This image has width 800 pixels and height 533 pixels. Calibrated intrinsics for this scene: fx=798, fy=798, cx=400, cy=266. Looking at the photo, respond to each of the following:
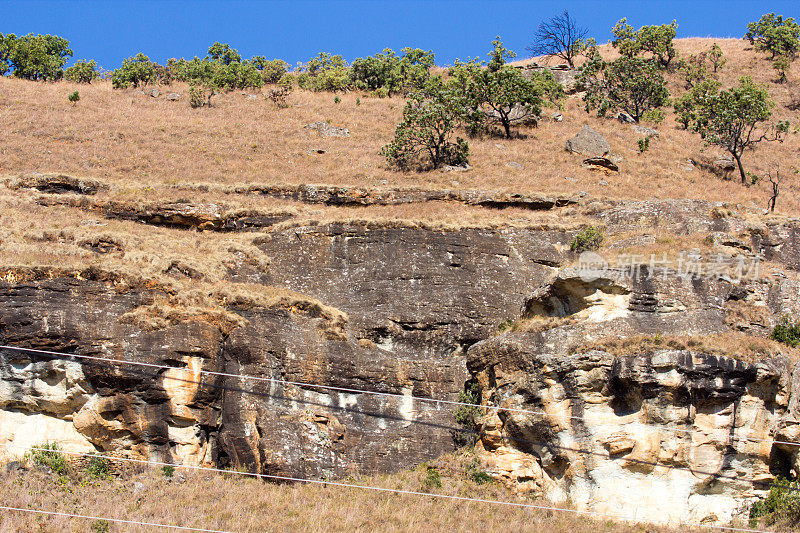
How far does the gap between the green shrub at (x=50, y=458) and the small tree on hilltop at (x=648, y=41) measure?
59.4 meters

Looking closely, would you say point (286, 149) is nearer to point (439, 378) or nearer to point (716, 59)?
point (439, 378)

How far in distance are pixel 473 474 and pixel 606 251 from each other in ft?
40.4

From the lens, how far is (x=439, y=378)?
27.6 meters

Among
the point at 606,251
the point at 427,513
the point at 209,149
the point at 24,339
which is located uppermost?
the point at 209,149

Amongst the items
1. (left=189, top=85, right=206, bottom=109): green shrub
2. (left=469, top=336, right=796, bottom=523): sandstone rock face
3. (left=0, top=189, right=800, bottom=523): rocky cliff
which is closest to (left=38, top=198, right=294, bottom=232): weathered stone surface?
(left=0, top=189, right=800, bottom=523): rocky cliff

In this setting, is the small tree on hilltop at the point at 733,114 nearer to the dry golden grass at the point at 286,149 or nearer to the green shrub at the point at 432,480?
the dry golden grass at the point at 286,149

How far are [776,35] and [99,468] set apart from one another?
258 ft

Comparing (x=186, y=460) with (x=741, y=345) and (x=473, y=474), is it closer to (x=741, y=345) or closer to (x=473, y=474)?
(x=473, y=474)

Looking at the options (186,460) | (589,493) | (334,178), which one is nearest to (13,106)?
(334,178)

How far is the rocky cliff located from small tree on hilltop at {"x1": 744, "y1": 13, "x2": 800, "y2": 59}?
5985 centimetres

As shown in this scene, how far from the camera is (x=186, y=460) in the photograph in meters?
24.2

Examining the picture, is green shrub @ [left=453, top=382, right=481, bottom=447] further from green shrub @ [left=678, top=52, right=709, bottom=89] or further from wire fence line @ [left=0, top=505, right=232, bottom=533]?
green shrub @ [left=678, top=52, right=709, bottom=89]

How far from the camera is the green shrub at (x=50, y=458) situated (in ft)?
75.3

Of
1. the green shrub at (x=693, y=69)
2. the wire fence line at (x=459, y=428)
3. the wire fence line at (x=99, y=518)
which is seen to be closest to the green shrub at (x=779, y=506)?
the wire fence line at (x=459, y=428)
